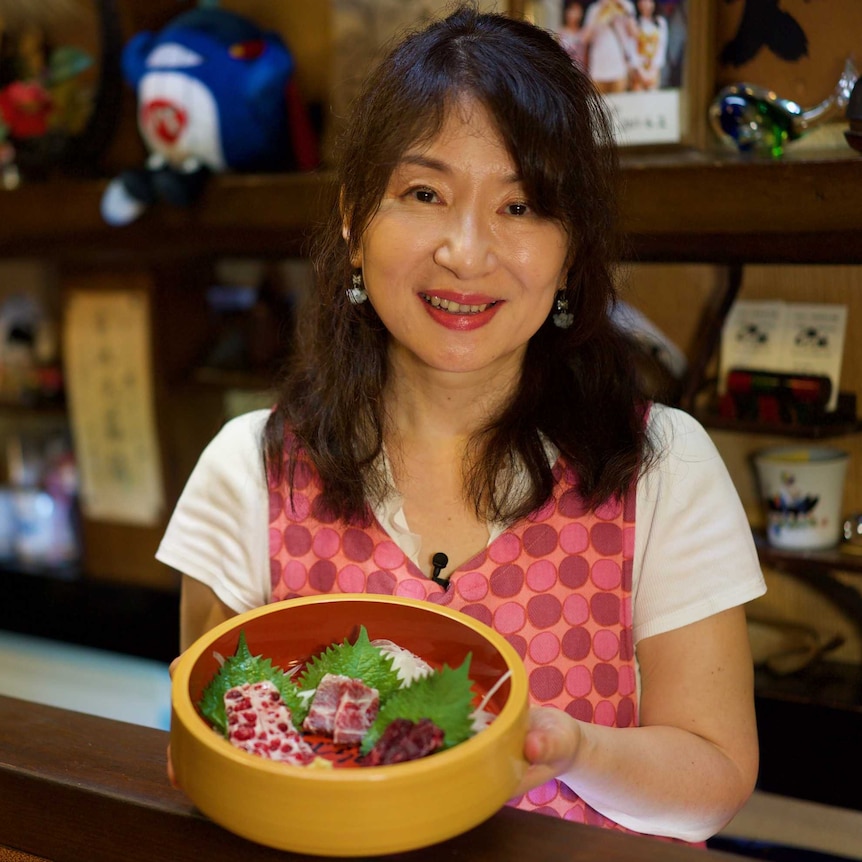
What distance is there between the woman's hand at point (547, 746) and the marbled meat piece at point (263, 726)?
181mm

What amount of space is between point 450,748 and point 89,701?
98.0 inches

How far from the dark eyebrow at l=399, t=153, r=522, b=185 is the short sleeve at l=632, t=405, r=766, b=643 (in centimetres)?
39

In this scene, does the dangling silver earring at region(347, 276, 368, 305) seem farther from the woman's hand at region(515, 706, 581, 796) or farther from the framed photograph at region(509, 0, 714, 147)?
the framed photograph at region(509, 0, 714, 147)

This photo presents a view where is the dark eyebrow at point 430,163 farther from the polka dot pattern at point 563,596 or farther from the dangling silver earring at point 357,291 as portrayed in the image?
the polka dot pattern at point 563,596

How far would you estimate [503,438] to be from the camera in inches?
53.8

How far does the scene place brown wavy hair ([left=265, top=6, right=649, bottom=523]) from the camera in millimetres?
1190

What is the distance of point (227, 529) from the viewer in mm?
1401

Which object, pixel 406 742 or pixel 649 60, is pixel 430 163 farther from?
pixel 649 60

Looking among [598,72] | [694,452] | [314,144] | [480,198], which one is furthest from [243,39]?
[694,452]

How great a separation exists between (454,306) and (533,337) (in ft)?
0.76

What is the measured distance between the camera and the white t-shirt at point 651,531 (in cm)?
125

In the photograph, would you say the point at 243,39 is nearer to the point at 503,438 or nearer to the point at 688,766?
the point at 503,438

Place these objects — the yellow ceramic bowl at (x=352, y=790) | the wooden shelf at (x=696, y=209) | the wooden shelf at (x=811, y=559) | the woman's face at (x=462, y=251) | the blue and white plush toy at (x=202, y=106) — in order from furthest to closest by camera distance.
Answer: the blue and white plush toy at (x=202, y=106)
the wooden shelf at (x=811, y=559)
the wooden shelf at (x=696, y=209)
the woman's face at (x=462, y=251)
the yellow ceramic bowl at (x=352, y=790)

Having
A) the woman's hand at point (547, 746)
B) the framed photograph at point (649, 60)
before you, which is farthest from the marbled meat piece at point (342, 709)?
the framed photograph at point (649, 60)
